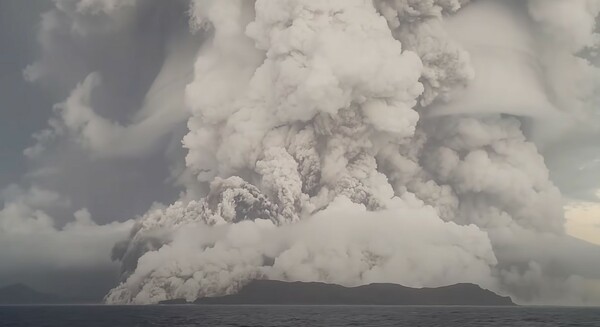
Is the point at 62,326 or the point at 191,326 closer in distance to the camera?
the point at 191,326

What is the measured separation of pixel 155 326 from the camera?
88938 millimetres

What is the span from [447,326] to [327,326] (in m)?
19.5

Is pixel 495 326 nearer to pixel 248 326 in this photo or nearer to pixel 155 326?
pixel 248 326

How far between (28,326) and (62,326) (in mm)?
5429

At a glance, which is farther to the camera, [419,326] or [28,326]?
[28,326]

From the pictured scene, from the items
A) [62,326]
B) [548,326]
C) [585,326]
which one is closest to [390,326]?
[548,326]

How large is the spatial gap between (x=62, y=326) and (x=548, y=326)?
274 ft


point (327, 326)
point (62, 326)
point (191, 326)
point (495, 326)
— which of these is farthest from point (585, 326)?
point (62, 326)

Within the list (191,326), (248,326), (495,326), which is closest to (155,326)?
(191,326)

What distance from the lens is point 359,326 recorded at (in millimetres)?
89000

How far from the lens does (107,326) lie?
305ft

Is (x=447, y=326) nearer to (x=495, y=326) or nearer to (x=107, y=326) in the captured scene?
(x=495, y=326)

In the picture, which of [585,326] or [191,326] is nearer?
[191,326]

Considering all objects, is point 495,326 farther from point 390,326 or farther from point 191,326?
point 191,326
